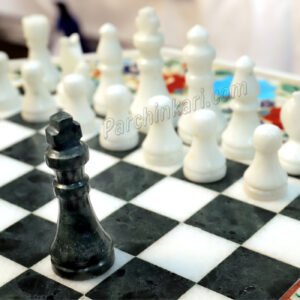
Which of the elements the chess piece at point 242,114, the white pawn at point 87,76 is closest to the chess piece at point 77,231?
the chess piece at point 242,114

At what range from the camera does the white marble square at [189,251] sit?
37.1 inches

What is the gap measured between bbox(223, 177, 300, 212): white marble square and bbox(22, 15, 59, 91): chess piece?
0.59 metres

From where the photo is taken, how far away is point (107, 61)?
4.78 feet

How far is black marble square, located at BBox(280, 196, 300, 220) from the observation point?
1.07 meters

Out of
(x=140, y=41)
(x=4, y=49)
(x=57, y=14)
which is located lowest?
(x=4, y=49)

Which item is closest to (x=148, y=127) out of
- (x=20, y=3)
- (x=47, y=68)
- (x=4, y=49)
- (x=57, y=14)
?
(x=47, y=68)

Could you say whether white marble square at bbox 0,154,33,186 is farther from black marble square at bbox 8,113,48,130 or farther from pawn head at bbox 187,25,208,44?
pawn head at bbox 187,25,208,44

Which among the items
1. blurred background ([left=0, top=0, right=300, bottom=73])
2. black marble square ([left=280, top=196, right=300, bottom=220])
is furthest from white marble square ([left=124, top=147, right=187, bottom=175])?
blurred background ([left=0, top=0, right=300, bottom=73])

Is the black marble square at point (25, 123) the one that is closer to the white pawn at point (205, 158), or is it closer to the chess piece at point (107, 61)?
the chess piece at point (107, 61)

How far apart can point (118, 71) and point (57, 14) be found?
1133 millimetres

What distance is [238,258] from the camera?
966 mm

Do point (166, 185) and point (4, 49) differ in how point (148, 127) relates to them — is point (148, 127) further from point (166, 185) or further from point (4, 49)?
point (4, 49)

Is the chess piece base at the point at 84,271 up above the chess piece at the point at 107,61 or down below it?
below

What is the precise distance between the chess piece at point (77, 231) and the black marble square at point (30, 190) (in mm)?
194
